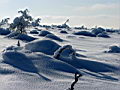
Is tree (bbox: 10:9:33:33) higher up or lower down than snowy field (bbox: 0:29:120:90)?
higher up

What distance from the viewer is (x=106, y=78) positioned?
27.3 feet

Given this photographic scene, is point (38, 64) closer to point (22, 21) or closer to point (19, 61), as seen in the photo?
point (19, 61)

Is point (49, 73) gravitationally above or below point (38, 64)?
below

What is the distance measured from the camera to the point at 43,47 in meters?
12.0

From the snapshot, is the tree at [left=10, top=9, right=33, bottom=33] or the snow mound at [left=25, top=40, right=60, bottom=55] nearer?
the snow mound at [left=25, top=40, right=60, bottom=55]


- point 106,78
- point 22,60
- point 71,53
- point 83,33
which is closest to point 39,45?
point 71,53

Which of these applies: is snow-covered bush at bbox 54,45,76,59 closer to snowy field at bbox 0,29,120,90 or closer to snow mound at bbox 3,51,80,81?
snowy field at bbox 0,29,120,90

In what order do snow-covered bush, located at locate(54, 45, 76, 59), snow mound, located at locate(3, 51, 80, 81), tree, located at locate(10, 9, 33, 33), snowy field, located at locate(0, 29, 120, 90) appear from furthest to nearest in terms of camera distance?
tree, located at locate(10, 9, 33, 33)
snow-covered bush, located at locate(54, 45, 76, 59)
snow mound, located at locate(3, 51, 80, 81)
snowy field, located at locate(0, 29, 120, 90)

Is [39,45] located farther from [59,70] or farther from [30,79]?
[30,79]

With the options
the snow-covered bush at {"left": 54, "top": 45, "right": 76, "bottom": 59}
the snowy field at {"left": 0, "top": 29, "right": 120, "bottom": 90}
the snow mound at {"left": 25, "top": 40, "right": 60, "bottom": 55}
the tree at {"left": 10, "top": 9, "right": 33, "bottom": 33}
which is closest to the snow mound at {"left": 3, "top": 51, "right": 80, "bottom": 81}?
the snowy field at {"left": 0, "top": 29, "right": 120, "bottom": 90}

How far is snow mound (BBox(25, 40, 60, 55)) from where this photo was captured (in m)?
11.6

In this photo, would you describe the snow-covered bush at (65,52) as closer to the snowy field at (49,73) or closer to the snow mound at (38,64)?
the snowy field at (49,73)

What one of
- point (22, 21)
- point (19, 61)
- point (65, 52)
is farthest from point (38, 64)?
point (22, 21)

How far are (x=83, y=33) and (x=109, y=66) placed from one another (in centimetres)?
2593
